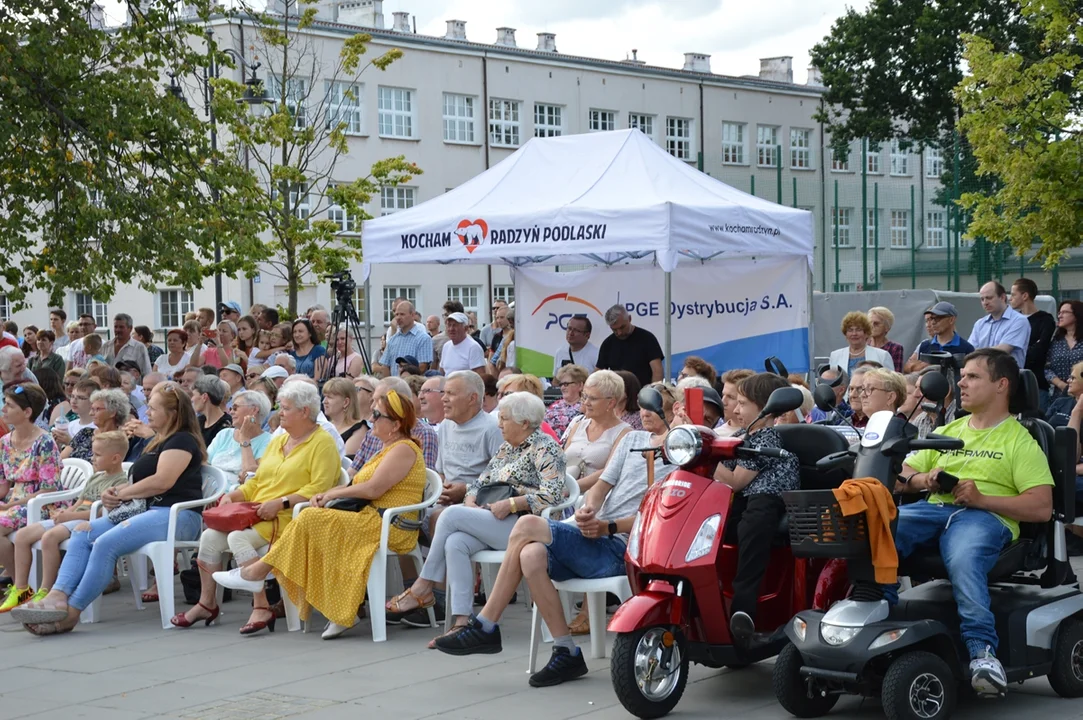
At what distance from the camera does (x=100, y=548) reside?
8742mm

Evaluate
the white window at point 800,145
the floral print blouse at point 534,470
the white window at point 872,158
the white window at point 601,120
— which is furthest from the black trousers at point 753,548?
the white window at point 800,145

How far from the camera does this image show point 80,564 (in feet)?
29.0

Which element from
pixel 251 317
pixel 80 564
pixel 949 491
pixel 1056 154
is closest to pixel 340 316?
pixel 251 317

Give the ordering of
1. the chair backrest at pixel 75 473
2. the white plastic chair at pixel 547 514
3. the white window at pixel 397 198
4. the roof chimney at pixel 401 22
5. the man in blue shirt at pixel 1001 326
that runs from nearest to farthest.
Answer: the white plastic chair at pixel 547 514 < the chair backrest at pixel 75 473 < the man in blue shirt at pixel 1001 326 < the white window at pixel 397 198 < the roof chimney at pixel 401 22

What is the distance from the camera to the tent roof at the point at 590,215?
12219 millimetres

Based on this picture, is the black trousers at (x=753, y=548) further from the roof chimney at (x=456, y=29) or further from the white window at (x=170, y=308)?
the roof chimney at (x=456, y=29)

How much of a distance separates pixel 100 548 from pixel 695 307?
766cm

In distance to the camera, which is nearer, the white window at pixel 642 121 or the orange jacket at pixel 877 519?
the orange jacket at pixel 877 519

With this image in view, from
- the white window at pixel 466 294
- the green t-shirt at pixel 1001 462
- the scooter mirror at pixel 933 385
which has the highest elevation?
the white window at pixel 466 294

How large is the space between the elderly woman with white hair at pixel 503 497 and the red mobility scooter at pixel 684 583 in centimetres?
160

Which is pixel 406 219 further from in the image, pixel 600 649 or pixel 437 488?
pixel 600 649

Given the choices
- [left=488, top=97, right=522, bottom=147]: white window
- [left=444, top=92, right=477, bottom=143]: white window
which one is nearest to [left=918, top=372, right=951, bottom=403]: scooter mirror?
[left=444, top=92, right=477, bottom=143]: white window

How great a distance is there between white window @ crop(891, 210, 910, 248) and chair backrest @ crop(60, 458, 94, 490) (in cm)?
1635

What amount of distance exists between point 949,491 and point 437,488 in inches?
132
